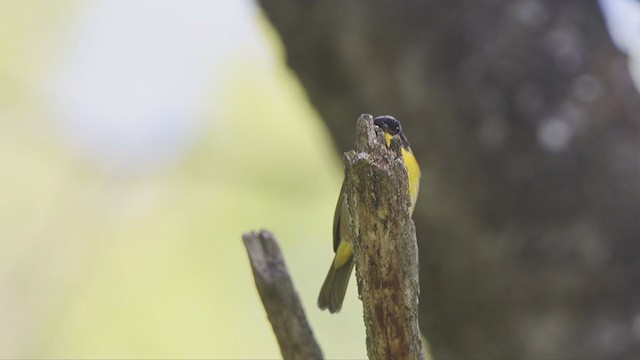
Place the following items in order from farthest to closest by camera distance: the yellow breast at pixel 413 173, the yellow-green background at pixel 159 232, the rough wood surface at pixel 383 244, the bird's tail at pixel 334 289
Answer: the yellow-green background at pixel 159 232 < the bird's tail at pixel 334 289 < the yellow breast at pixel 413 173 < the rough wood surface at pixel 383 244

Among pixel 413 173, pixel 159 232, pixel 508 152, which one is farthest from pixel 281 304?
pixel 159 232

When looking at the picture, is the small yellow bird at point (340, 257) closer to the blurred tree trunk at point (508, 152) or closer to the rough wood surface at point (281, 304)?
the blurred tree trunk at point (508, 152)

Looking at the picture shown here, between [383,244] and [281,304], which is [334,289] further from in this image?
[383,244]

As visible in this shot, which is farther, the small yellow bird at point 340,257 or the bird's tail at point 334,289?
the bird's tail at point 334,289

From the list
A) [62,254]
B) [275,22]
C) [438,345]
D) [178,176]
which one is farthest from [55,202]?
[438,345]

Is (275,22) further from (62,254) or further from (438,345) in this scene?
(62,254)

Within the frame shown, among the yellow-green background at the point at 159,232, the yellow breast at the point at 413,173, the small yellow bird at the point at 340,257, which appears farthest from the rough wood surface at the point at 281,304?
the yellow-green background at the point at 159,232
